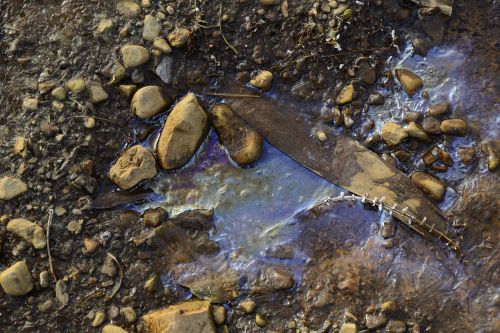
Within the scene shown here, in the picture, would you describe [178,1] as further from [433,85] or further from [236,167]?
[433,85]

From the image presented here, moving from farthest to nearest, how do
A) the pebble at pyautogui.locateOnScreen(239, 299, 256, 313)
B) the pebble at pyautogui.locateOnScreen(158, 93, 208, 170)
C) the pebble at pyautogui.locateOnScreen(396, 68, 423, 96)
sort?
the pebble at pyautogui.locateOnScreen(396, 68, 423, 96) → the pebble at pyautogui.locateOnScreen(158, 93, 208, 170) → the pebble at pyautogui.locateOnScreen(239, 299, 256, 313)

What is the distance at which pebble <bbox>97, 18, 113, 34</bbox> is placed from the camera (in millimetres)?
2754

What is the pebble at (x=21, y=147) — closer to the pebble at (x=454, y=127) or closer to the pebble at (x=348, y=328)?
the pebble at (x=348, y=328)

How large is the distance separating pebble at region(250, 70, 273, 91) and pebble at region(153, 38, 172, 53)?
45 cm

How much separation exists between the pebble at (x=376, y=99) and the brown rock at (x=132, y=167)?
1144 mm

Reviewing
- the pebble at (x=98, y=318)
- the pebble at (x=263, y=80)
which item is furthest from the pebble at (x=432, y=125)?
the pebble at (x=98, y=318)

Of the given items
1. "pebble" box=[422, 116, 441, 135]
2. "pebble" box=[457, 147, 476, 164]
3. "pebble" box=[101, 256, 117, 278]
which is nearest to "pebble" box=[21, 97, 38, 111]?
"pebble" box=[101, 256, 117, 278]

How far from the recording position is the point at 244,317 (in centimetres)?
249

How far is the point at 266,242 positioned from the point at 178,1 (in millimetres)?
1295

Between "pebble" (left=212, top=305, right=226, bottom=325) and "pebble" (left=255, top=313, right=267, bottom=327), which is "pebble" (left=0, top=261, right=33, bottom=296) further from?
"pebble" (left=255, top=313, right=267, bottom=327)

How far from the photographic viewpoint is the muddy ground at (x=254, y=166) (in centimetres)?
250

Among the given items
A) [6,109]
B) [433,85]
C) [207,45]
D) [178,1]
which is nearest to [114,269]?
[6,109]

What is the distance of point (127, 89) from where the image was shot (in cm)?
268

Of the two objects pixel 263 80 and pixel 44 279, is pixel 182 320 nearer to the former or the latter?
pixel 44 279
